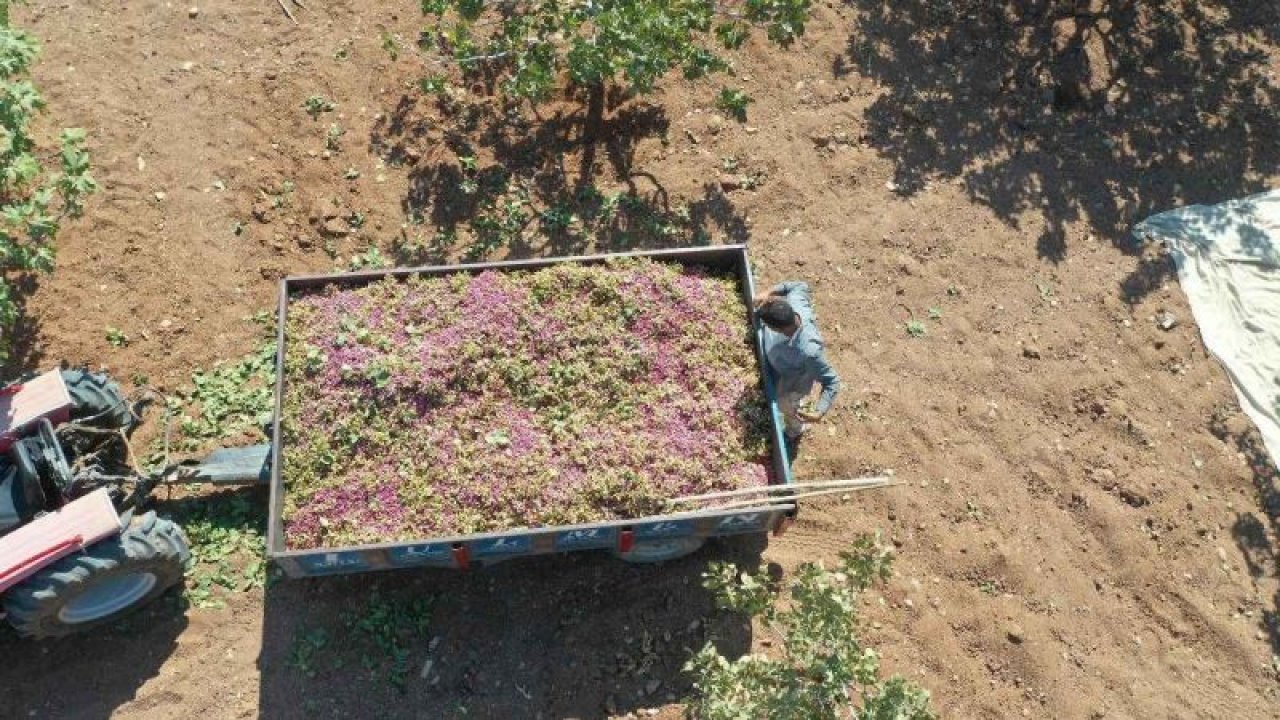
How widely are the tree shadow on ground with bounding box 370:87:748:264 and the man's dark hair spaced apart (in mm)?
2632

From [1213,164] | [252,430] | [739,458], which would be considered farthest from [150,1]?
[1213,164]

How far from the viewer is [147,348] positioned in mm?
7852

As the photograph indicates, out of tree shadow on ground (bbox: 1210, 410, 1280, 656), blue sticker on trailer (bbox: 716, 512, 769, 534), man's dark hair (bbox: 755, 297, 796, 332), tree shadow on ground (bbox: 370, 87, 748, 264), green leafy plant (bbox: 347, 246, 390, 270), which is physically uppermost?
tree shadow on ground (bbox: 370, 87, 748, 264)

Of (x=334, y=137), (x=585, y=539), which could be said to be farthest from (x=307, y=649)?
(x=334, y=137)

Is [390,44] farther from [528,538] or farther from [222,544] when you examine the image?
[528,538]

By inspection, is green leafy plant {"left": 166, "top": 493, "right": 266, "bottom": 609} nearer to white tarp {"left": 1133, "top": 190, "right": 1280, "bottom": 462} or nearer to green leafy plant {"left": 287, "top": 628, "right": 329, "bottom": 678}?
green leafy plant {"left": 287, "top": 628, "right": 329, "bottom": 678}

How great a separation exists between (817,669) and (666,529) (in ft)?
4.51

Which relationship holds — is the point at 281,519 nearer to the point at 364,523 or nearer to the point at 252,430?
the point at 364,523

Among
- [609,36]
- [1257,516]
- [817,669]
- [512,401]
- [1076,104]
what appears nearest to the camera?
[817,669]

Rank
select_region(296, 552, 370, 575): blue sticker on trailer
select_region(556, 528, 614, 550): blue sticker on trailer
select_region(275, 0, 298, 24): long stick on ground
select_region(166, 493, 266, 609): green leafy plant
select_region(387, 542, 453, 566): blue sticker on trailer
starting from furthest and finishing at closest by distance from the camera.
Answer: select_region(275, 0, 298, 24): long stick on ground
select_region(166, 493, 266, 609): green leafy plant
select_region(556, 528, 614, 550): blue sticker on trailer
select_region(387, 542, 453, 566): blue sticker on trailer
select_region(296, 552, 370, 575): blue sticker on trailer

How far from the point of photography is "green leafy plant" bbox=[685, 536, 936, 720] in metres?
5.21

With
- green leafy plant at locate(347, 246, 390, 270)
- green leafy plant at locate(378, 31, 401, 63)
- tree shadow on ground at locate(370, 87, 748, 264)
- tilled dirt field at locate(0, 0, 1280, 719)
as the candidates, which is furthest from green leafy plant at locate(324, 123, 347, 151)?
green leafy plant at locate(347, 246, 390, 270)

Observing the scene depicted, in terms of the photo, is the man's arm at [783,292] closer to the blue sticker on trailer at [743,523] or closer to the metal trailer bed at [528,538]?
the metal trailer bed at [528,538]

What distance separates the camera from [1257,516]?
25.1 feet
